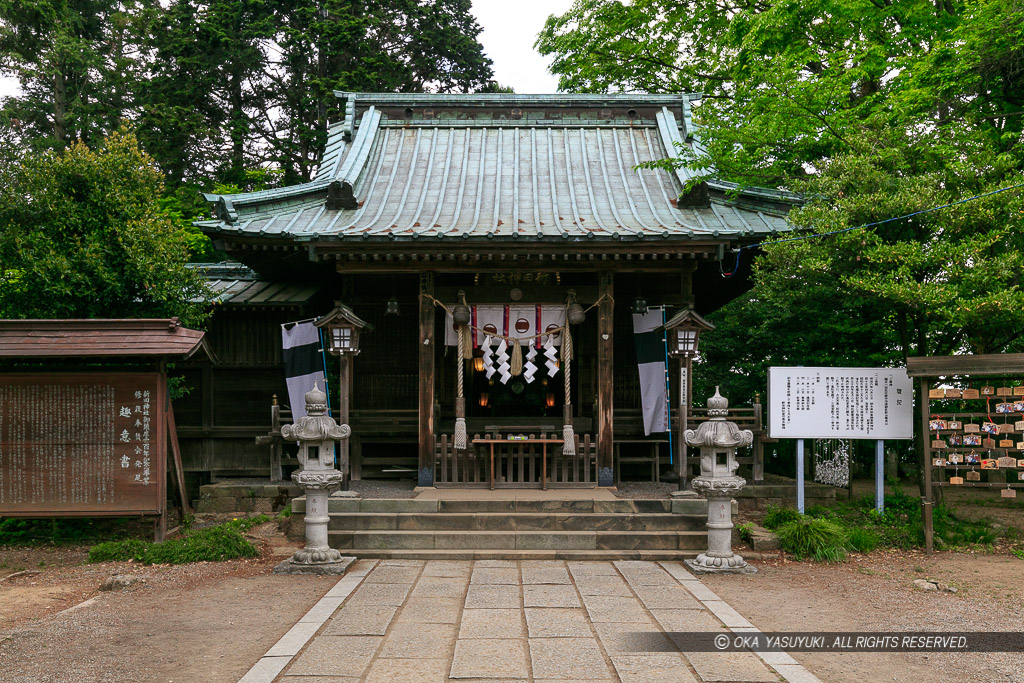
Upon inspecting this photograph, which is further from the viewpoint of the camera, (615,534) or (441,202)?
(441,202)

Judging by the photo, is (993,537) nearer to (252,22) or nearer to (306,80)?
(306,80)

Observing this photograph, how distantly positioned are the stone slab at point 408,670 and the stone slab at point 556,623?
98cm

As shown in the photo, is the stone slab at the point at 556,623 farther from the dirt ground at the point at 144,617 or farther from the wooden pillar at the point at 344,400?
the wooden pillar at the point at 344,400

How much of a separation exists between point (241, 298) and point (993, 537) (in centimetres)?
1280

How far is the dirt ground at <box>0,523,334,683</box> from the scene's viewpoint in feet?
16.8

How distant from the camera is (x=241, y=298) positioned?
12891mm

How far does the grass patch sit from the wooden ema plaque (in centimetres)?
47


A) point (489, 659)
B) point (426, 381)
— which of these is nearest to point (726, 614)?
point (489, 659)

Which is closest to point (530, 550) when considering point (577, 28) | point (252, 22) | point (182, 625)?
point (182, 625)

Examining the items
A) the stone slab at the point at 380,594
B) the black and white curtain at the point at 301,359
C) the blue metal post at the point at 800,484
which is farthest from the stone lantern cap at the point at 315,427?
the blue metal post at the point at 800,484

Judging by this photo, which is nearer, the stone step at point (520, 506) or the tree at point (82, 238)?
the stone step at point (520, 506)

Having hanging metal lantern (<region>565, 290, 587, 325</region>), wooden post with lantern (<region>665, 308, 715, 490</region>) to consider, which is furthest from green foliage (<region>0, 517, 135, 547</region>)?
wooden post with lantern (<region>665, 308, 715, 490</region>)

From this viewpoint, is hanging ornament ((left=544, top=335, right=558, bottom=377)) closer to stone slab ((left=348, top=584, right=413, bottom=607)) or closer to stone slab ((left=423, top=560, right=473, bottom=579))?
stone slab ((left=423, top=560, right=473, bottom=579))

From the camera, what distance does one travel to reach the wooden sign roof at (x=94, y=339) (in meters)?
8.91
